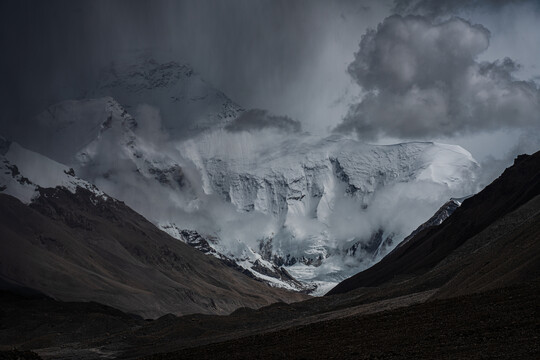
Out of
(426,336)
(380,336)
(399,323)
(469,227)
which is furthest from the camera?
(469,227)

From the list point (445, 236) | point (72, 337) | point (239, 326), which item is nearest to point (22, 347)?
point (72, 337)

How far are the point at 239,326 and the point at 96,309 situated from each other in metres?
81.6

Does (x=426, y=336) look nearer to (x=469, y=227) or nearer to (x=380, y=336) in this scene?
(x=380, y=336)

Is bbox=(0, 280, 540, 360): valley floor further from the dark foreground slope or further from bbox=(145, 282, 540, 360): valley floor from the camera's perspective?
the dark foreground slope

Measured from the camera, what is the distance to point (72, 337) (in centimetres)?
12150

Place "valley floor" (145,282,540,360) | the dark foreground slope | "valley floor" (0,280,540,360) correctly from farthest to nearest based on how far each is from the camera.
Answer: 1. the dark foreground slope
2. "valley floor" (0,280,540,360)
3. "valley floor" (145,282,540,360)

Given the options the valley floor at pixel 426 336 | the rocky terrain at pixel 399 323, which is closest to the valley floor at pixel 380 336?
the valley floor at pixel 426 336

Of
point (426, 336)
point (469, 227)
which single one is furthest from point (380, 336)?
point (469, 227)

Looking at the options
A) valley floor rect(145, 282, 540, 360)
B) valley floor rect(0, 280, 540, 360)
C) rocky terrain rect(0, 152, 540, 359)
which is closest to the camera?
valley floor rect(145, 282, 540, 360)

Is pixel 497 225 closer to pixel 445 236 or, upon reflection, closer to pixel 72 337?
pixel 445 236

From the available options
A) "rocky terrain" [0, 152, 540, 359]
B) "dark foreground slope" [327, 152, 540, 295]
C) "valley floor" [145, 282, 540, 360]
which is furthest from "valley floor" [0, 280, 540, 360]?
"dark foreground slope" [327, 152, 540, 295]

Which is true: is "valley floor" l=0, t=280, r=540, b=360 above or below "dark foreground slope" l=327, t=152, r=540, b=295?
below

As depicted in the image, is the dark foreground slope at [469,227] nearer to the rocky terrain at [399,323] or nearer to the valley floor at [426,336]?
the rocky terrain at [399,323]

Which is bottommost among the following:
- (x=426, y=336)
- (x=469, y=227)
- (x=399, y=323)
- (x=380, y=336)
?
(x=426, y=336)
